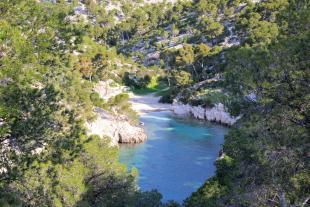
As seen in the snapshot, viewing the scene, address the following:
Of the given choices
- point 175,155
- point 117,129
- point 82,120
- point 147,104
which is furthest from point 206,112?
point 82,120

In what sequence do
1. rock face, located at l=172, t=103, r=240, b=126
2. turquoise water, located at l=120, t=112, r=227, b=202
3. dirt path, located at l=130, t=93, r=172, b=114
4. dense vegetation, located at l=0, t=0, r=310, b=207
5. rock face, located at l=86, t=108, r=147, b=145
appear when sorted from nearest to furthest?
dense vegetation, located at l=0, t=0, r=310, b=207 → turquoise water, located at l=120, t=112, r=227, b=202 → rock face, located at l=86, t=108, r=147, b=145 → rock face, located at l=172, t=103, r=240, b=126 → dirt path, located at l=130, t=93, r=172, b=114

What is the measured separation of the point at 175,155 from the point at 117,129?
920 cm

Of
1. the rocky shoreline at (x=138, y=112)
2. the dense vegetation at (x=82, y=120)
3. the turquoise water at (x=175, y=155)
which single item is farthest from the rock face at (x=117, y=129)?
the dense vegetation at (x=82, y=120)

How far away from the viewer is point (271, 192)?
12.8m

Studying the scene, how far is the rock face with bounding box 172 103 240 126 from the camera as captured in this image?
181 feet

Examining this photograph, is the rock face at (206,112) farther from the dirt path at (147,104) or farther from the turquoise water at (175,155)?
the dirt path at (147,104)

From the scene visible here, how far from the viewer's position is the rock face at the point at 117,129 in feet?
150

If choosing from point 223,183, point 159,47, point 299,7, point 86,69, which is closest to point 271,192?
point 299,7

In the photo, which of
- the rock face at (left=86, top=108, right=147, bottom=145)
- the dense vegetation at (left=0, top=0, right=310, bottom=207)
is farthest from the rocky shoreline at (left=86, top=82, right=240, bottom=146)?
the dense vegetation at (left=0, top=0, right=310, bottom=207)

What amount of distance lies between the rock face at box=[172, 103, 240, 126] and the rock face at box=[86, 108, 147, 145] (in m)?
12.3

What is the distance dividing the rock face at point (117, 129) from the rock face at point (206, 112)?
12.3 metres

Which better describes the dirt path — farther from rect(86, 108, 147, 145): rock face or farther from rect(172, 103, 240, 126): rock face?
rect(86, 108, 147, 145): rock face

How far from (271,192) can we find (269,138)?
68.0 inches

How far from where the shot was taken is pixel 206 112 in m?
58.5
